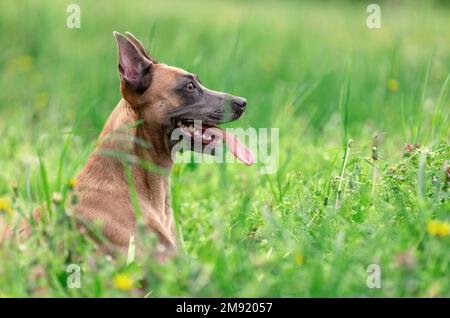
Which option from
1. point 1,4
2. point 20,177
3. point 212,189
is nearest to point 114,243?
point 20,177

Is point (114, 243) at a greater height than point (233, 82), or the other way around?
point (233, 82)

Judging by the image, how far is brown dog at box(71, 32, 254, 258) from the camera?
4.05m

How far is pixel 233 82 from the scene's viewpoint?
6148 mm

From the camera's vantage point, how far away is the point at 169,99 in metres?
4.33

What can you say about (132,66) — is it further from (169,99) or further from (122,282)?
(122,282)

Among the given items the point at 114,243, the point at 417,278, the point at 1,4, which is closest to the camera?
the point at 417,278

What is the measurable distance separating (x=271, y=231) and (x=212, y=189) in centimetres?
181

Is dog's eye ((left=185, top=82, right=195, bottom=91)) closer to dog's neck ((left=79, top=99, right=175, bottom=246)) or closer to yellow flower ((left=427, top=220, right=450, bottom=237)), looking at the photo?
dog's neck ((left=79, top=99, right=175, bottom=246))

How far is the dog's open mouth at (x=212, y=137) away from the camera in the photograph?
4371mm

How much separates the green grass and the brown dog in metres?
0.16

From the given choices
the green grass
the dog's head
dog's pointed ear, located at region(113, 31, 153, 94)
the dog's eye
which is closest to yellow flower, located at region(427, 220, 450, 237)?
the green grass

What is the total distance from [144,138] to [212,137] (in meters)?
0.41

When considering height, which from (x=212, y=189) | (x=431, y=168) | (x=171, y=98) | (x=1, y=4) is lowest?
(x=212, y=189)
